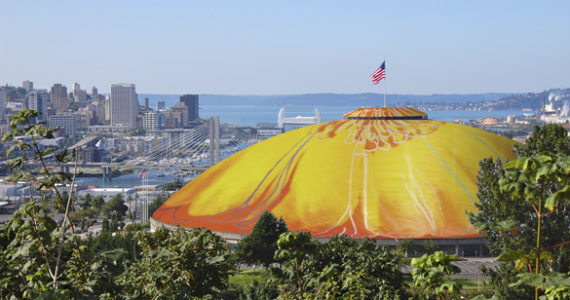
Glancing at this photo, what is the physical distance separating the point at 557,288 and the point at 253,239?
29261 millimetres

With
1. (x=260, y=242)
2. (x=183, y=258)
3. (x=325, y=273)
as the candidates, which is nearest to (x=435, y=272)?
(x=325, y=273)

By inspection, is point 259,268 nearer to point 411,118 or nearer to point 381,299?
point 411,118

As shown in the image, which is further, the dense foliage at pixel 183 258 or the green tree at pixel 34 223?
the green tree at pixel 34 223

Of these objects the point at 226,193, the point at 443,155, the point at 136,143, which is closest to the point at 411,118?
the point at 443,155

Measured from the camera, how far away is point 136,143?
184 m

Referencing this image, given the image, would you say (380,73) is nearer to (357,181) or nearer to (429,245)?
(357,181)

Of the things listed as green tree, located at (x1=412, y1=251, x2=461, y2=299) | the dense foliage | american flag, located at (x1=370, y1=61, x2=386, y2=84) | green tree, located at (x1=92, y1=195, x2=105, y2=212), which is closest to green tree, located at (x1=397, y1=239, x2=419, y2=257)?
american flag, located at (x1=370, y1=61, x2=386, y2=84)

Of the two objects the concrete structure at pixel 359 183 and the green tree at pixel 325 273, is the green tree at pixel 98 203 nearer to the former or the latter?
the concrete structure at pixel 359 183

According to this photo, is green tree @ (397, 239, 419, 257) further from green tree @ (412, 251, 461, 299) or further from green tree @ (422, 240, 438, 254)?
green tree @ (412, 251, 461, 299)

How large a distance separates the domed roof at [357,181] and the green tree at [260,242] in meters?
2.45

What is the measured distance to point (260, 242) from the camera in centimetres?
3459

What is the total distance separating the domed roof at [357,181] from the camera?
3672 cm

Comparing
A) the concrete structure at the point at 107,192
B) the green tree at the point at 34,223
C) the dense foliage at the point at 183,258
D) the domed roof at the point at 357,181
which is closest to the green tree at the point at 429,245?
the domed roof at the point at 357,181

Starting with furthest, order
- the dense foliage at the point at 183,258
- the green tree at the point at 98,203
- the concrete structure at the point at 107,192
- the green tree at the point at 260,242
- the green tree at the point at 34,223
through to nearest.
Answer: the concrete structure at the point at 107,192
the green tree at the point at 98,203
the green tree at the point at 260,242
the green tree at the point at 34,223
the dense foliage at the point at 183,258
